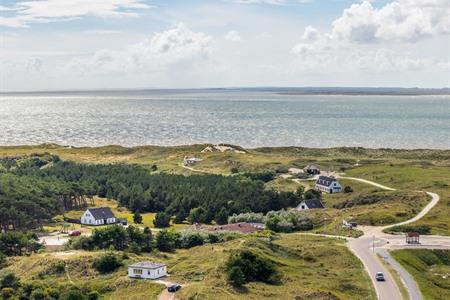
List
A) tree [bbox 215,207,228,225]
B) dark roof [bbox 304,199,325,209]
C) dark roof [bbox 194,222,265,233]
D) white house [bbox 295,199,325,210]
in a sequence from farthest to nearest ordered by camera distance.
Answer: dark roof [bbox 304,199,325,209], white house [bbox 295,199,325,210], tree [bbox 215,207,228,225], dark roof [bbox 194,222,265,233]

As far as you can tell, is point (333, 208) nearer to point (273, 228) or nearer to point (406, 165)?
point (273, 228)

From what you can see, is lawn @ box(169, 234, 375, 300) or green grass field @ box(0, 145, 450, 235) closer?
lawn @ box(169, 234, 375, 300)

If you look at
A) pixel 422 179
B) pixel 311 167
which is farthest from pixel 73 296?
pixel 311 167

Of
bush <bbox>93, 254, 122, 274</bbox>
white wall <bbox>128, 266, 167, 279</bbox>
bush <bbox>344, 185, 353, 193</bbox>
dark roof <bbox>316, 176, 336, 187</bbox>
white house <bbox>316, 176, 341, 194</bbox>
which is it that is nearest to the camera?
white wall <bbox>128, 266, 167, 279</bbox>

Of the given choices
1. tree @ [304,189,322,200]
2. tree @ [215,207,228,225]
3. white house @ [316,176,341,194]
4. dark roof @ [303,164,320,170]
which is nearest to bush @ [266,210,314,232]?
tree @ [215,207,228,225]

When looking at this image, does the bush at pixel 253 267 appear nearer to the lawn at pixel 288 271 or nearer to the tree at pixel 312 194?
the lawn at pixel 288 271

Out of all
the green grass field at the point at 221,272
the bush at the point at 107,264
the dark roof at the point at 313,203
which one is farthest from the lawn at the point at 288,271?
the dark roof at the point at 313,203

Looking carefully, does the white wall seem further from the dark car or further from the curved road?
the curved road
